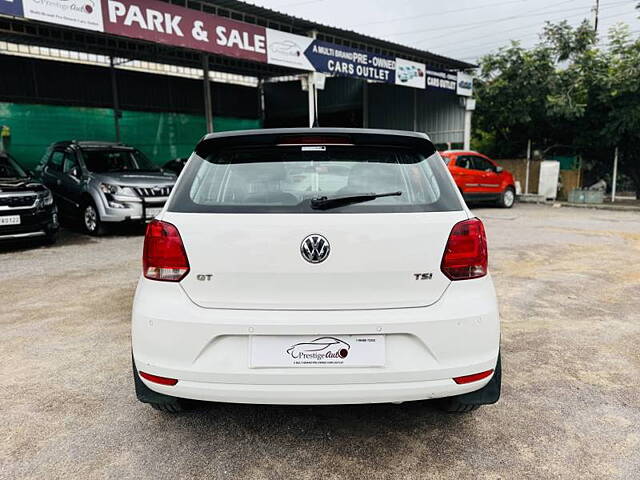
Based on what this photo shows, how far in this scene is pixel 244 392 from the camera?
6.50 feet

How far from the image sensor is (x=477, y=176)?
13.6m

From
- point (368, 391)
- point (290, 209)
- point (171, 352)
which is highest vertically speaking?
point (290, 209)

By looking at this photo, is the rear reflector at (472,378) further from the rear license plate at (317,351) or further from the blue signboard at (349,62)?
the blue signboard at (349,62)

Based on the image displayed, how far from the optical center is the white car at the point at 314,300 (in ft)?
6.49

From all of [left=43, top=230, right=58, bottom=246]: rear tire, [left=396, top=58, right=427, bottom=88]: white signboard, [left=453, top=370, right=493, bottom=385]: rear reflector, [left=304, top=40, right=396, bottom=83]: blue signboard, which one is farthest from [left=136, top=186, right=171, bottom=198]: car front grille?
[left=396, top=58, right=427, bottom=88]: white signboard

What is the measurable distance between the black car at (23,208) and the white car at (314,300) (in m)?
6.37

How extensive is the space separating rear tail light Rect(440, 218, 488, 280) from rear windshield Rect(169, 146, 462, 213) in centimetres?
12

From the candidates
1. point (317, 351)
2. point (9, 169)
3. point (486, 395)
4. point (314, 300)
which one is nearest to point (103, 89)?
point (9, 169)

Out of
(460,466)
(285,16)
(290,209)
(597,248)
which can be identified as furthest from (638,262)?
(285,16)

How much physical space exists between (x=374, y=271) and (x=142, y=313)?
102 cm

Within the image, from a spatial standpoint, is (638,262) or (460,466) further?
(638,262)

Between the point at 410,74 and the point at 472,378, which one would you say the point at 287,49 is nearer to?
the point at 410,74

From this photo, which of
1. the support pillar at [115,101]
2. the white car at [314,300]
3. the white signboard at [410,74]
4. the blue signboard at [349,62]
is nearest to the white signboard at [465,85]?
the white signboard at [410,74]

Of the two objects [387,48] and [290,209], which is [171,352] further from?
[387,48]
